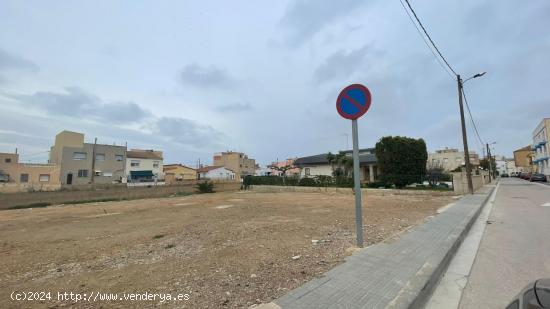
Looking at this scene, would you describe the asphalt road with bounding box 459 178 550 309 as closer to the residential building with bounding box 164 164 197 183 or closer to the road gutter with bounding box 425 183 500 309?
the road gutter with bounding box 425 183 500 309

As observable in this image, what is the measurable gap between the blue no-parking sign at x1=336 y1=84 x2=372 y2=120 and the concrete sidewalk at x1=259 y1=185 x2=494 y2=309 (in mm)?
2466

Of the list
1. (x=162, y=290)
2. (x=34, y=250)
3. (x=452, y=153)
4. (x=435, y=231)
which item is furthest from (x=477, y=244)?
(x=452, y=153)

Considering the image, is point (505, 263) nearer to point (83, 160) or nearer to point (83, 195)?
point (83, 195)

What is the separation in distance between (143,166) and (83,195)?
32237 millimetres

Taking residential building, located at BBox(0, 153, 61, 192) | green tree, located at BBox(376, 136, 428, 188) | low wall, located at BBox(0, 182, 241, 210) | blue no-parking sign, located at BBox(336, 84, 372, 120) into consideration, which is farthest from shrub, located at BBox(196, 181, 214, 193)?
residential building, located at BBox(0, 153, 61, 192)

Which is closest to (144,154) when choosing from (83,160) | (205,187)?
(83,160)

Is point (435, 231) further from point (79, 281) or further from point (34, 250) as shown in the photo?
point (34, 250)

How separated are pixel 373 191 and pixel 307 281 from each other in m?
19.2

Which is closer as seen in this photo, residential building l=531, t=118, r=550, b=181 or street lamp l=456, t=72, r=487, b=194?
street lamp l=456, t=72, r=487, b=194

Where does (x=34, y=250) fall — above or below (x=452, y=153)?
A: below

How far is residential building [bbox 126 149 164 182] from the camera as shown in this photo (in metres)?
52.2

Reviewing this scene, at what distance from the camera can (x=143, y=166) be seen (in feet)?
179

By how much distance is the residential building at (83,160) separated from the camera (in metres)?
42.1

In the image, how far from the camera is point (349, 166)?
29.3 meters
